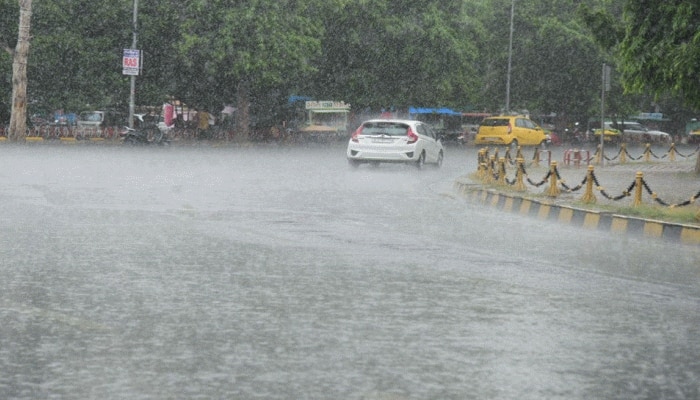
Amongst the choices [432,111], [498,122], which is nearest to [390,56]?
[498,122]

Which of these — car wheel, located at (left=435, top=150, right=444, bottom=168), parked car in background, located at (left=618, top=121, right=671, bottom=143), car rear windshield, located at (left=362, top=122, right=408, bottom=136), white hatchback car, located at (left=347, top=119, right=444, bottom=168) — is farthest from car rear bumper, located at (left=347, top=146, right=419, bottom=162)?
parked car in background, located at (left=618, top=121, right=671, bottom=143)

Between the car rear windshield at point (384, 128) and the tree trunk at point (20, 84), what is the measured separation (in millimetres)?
22249

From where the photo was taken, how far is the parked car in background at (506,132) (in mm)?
55188

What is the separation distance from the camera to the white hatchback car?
3288 cm

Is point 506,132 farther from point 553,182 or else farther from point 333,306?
point 333,306

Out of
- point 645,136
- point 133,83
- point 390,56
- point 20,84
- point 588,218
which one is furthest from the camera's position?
point 645,136

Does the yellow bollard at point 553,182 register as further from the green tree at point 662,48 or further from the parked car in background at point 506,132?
the parked car in background at point 506,132

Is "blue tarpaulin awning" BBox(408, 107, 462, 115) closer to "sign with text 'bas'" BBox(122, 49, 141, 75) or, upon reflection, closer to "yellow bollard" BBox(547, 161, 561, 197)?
"sign with text 'bas'" BBox(122, 49, 141, 75)

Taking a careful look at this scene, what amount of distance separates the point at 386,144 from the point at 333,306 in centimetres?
2380

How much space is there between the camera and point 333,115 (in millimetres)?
71562

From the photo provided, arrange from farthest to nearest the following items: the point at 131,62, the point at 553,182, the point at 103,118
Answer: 1. the point at 103,118
2. the point at 131,62
3. the point at 553,182

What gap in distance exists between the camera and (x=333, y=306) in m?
9.25

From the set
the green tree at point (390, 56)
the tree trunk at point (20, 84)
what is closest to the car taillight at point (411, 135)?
the tree trunk at point (20, 84)

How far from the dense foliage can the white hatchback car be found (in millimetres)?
16436
